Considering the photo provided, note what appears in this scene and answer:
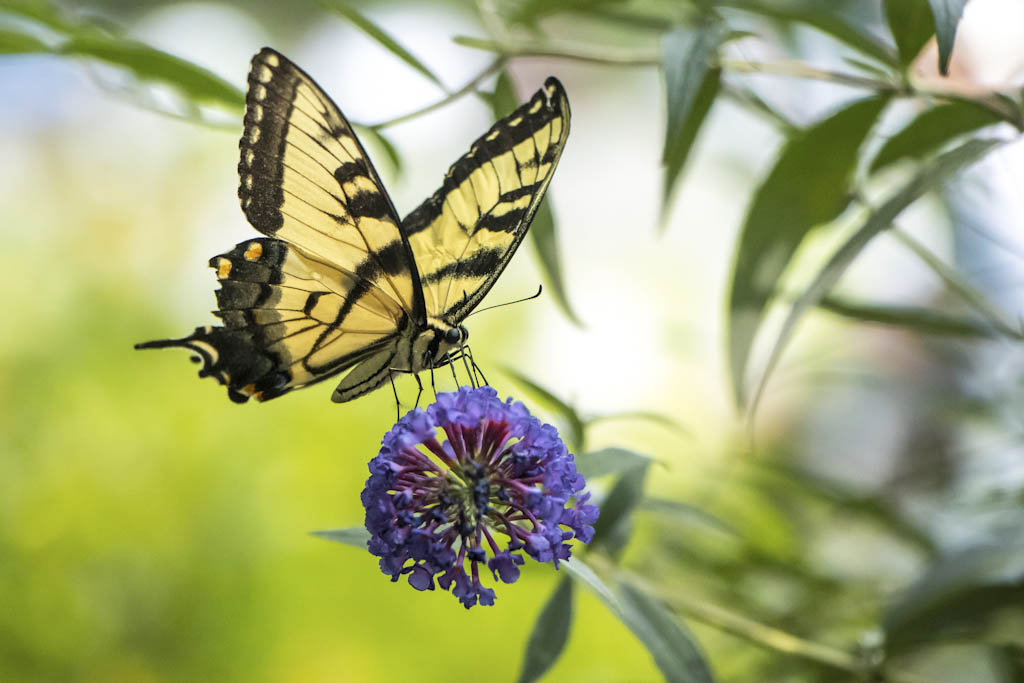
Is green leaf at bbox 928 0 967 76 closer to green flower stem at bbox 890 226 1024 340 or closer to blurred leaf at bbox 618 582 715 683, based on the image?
green flower stem at bbox 890 226 1024 340

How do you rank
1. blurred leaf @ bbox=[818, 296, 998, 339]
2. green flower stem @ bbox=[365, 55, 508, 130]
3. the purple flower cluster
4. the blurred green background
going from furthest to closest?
the blurred green background → blurred leaf @ bbox=[818, 296, 998, 339] → green flower stem @ bbox=[365, 55, 508, 130] → the purple flower cluster

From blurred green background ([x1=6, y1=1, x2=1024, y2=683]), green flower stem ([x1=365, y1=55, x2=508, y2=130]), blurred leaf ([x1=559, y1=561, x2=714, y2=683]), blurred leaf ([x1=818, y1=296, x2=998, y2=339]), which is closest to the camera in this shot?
blurred leaf ([x1=559, y1=561, x2=714, y2=683])

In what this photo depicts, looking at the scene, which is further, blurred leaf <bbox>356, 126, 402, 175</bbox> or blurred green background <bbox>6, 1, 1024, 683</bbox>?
blurred green background <bbox>6, 1, 1024, 683</bbox>

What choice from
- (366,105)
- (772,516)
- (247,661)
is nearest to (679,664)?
(772,516)

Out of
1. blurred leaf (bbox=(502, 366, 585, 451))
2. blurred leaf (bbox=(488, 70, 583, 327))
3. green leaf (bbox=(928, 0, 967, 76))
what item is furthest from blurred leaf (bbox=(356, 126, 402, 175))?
green leaf (bbox=(928, 0, 967, 76))

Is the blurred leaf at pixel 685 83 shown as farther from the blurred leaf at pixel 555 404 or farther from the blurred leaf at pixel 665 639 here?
the blurred leaf at pixel 665 639

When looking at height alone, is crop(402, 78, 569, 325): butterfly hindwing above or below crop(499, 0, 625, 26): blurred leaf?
below

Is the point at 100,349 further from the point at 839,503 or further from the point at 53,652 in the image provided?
the point at 839,503
